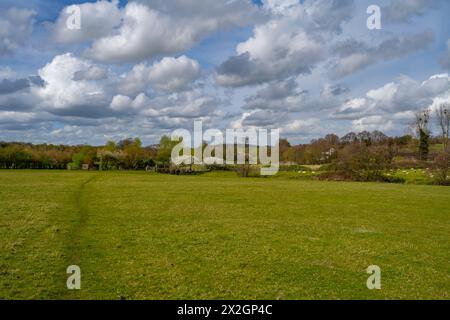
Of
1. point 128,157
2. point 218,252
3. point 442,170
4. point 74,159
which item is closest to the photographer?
point 218,252

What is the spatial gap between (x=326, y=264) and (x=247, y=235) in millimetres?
3766

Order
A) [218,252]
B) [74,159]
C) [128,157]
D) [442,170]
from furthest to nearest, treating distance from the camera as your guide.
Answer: [128,157] → [74,159] → [442,170] → [218,252]

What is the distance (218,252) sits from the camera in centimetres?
1038

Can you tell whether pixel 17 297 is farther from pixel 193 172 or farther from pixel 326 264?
pixel 193 172

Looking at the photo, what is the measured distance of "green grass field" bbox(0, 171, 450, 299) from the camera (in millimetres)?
7613

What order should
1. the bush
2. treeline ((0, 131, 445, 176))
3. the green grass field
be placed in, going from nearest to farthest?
the green grass field → the bush → treeline ((0, 131, 445, 176))

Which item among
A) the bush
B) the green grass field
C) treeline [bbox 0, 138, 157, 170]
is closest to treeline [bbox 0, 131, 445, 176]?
treeline [bbox 0, 138, 157, 170]

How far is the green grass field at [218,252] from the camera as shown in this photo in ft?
25.0

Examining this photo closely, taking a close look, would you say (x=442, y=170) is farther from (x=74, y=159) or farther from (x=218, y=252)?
(x=74, y=159)

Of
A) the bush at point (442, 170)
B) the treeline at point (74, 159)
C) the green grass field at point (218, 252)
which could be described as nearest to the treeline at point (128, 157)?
the treeline at point (74, 159)

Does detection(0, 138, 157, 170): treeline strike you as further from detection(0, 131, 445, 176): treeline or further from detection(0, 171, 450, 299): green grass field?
detection(0, 171, 450, 299): green grass field

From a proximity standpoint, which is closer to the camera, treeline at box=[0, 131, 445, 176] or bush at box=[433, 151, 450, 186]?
bush at box=[433, 151, 450, 186]

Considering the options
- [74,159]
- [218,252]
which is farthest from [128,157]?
[218,252]
